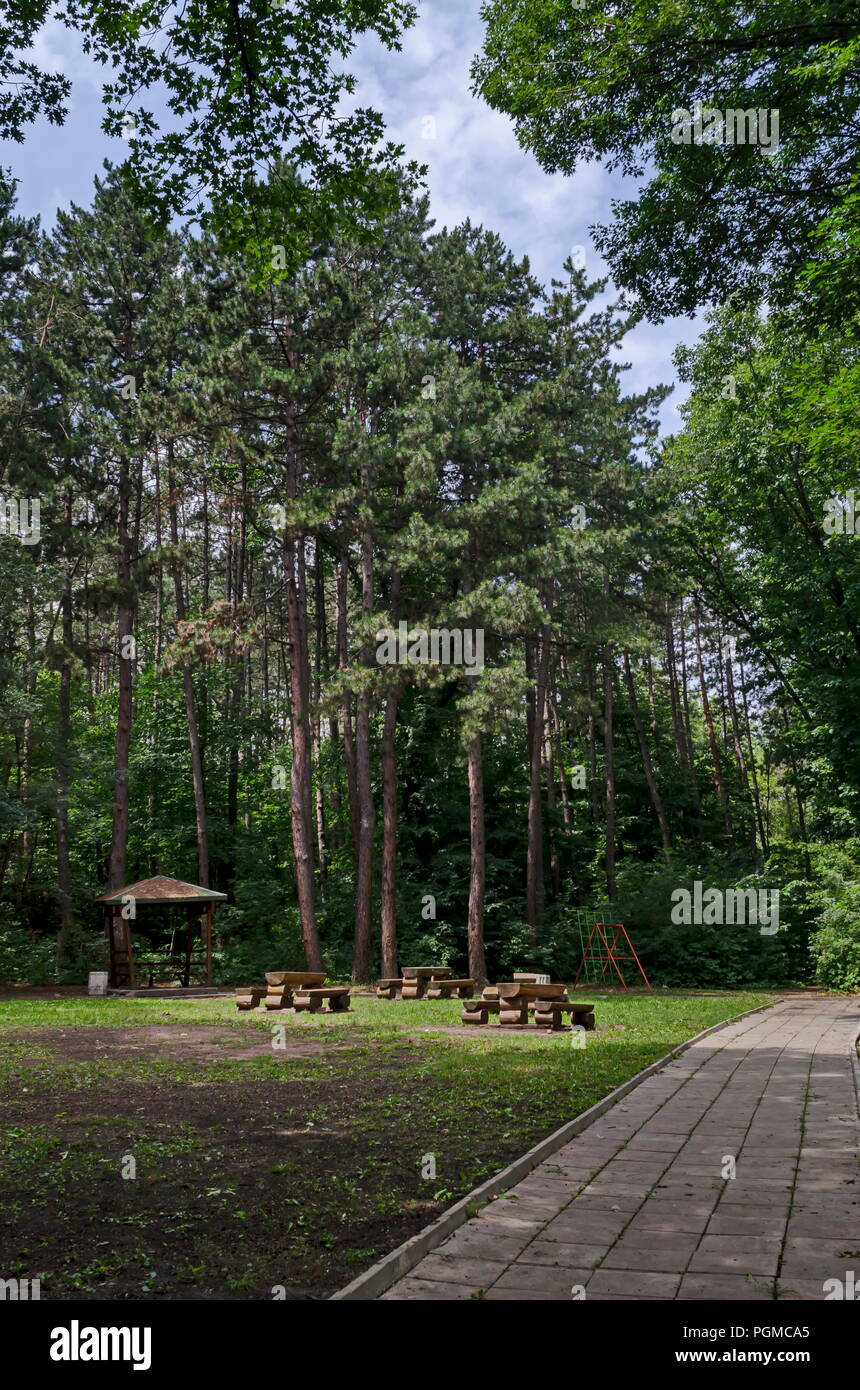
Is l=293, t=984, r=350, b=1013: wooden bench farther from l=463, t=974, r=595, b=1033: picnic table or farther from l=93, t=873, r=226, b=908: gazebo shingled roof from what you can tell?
l=93, t=873, r=226, b=908: gazebo shingled roof

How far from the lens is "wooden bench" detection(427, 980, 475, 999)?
18297 millimetres

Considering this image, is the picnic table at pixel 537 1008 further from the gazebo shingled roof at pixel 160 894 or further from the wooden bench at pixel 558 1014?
the gazebo shingled roof at pixel 160 894

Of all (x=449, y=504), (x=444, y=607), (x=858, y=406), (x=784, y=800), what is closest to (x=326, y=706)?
(x=444, y=607)

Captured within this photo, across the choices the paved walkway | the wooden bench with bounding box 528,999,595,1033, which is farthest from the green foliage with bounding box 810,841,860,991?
the paved walkway

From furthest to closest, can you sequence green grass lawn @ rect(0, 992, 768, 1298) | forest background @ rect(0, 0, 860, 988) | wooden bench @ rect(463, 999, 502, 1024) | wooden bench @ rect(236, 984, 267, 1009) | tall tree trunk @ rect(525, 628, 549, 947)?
tall tree trunk @ rect(525, 628, 549, 947) → forest background @ rect(0, 0, 860, 988) → wooden bench @ rect(236, 984, 267, 1009) → wooden bench @ rect(463, 999, 502, 1024) → green grass lawn @ rect(0, 992, 768, 1298)

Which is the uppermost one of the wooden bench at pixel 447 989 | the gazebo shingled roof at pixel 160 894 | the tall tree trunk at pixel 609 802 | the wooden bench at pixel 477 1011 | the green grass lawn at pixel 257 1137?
the tall tree trunk at pixel 609 802

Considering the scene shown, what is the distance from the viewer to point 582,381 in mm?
25531

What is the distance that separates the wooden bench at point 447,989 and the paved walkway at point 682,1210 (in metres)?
10.1

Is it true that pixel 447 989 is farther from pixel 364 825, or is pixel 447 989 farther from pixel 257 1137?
pixel 257 1137

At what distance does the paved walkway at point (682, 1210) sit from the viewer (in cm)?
390

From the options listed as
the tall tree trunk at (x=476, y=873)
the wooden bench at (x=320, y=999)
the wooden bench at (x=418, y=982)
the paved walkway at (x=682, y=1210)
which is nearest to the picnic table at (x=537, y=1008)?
the wooden bench at (x=320, y=999)

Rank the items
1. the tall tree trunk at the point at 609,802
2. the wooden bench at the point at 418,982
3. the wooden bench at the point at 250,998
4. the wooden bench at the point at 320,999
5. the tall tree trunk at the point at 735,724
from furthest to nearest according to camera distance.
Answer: the tall tree trunk at the point at 735,724, the tall tree trunk at the point at 609,802, the wooden bench at the point at 418,982, the wooden bench at the point at 250,998, the wooden bench at the point at 320,999

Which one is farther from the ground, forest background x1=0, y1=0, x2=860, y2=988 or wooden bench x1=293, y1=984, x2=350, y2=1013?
forest background x1=0, y1=0, x2=860, y2=988

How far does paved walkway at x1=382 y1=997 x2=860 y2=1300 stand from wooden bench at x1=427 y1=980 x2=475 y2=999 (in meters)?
10.1
